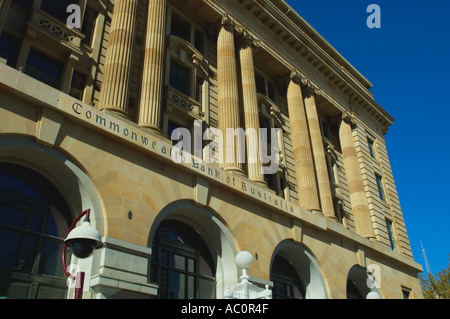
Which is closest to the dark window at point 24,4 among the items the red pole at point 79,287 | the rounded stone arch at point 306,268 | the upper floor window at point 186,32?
the upper floor window at point 186,32

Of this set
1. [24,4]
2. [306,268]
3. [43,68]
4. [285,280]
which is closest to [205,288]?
[285,280]

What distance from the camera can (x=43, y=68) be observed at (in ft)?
56.9

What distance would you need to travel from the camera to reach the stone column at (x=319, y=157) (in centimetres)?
2653

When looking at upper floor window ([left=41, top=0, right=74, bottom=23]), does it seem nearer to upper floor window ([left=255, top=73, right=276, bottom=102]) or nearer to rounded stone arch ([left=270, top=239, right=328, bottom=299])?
upper floor window ([left=255, top=73, right=276, bottom=102])

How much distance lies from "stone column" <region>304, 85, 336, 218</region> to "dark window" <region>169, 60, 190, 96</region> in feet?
34.7

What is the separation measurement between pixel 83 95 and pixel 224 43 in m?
10.3

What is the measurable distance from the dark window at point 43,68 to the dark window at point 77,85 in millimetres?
591

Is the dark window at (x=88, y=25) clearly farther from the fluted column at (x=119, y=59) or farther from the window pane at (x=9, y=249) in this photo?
the window pane at (x=9, y=249)

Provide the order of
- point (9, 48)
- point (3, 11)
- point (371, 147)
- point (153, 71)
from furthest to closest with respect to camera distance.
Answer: point (371, 147) < point (153, 71) < point (9, 48) < point (3, 11)

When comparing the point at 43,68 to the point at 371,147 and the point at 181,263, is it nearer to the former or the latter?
the point at 181,263

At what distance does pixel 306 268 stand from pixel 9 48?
17437 mm

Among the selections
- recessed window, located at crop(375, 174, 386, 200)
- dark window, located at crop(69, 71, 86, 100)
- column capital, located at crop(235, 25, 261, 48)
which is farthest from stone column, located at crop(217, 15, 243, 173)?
recessed window, located at crop(375, 174, 386, 200)

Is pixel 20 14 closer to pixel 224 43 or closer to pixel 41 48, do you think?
pixel 41 48
